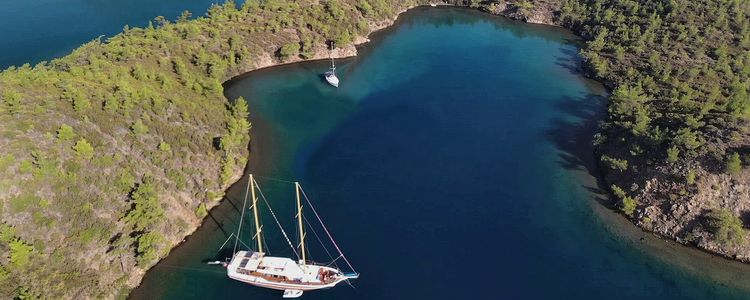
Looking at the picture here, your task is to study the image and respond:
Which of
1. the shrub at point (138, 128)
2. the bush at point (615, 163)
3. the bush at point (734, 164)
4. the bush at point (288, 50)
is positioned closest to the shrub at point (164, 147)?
the shrub at point (138, 128)

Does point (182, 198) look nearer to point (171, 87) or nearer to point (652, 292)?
point (171, 87)

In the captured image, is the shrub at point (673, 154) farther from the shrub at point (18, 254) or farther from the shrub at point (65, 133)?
the shrub at point (18, 254)

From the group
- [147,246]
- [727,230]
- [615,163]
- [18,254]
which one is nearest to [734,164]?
[727,230]

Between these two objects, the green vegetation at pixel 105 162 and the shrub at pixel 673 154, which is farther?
the shrub at pixel 673 154

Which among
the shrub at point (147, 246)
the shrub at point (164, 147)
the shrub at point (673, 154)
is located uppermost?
the shrub at point (164, 147)

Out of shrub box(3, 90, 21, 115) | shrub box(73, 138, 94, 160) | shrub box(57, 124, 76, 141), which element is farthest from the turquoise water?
shrub box(3, 90, 21, 115)

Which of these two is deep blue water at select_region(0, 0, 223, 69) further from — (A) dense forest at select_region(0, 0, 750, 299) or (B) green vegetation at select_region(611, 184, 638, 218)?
(B) green vegetation at select_region(611, 184, 638, 218)

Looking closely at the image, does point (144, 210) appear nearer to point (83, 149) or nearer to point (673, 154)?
point (83, 149)
